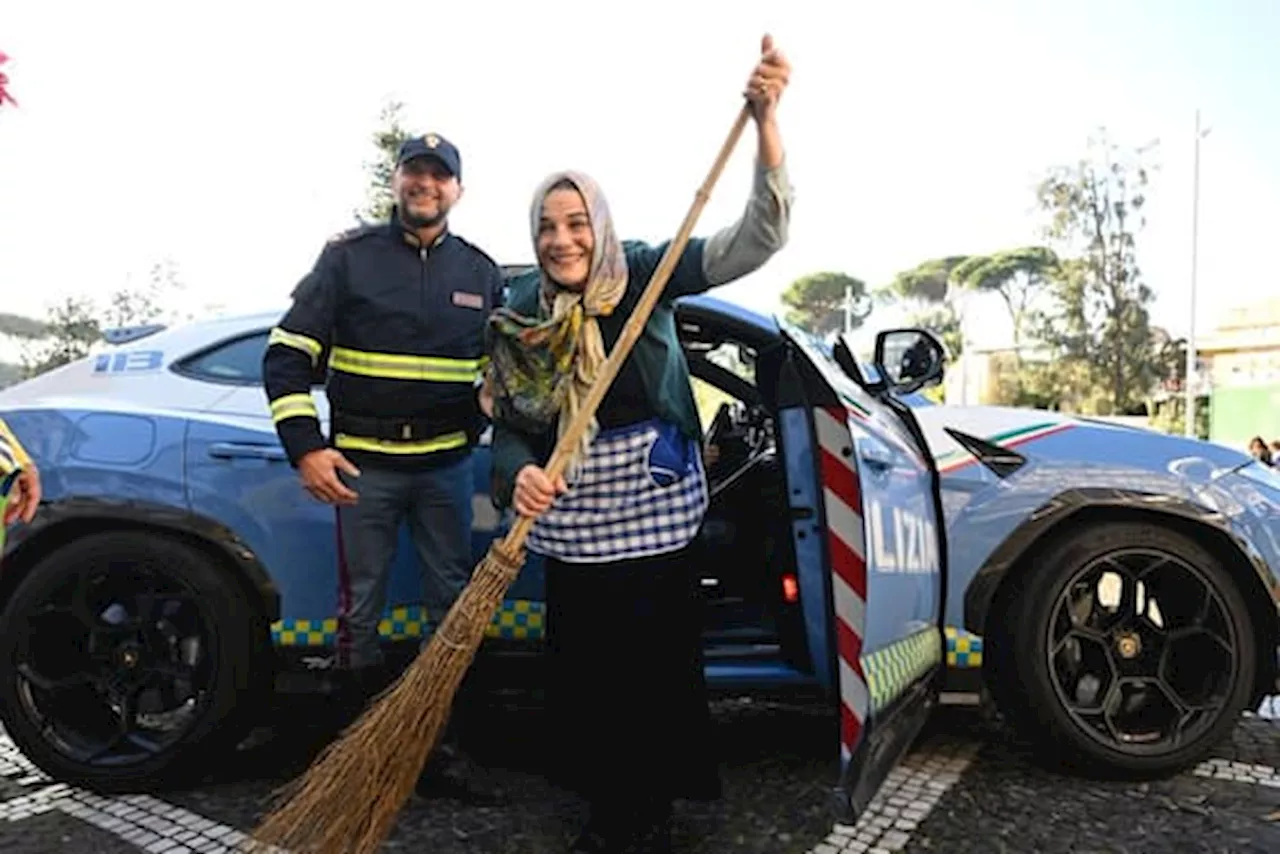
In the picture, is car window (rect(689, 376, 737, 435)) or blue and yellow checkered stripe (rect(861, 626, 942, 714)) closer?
blue and yellow checkered stripe (rect(861, 626, 942, 714))

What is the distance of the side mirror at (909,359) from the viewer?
3.27 metres

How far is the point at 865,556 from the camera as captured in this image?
7.53 ft

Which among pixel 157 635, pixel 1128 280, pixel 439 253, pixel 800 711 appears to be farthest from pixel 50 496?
pixel 1128 280

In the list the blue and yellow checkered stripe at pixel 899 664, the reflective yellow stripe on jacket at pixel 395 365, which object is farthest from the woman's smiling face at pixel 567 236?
the blue and yellow checkered stripe at pixel 899 664

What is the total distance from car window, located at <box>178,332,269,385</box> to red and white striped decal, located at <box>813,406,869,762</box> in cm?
177

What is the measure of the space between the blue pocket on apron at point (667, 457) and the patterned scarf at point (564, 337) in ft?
0.51

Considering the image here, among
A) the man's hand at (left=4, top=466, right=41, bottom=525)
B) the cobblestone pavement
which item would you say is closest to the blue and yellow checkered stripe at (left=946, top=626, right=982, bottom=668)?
the cobblestone pavement

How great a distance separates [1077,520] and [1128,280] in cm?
2827

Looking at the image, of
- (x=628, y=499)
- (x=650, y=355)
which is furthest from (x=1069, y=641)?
(x=650, y=355)

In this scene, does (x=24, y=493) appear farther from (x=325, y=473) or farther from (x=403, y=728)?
(x=403, y=728)

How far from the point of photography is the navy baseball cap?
271cm

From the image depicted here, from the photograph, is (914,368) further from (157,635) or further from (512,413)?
(157,635)

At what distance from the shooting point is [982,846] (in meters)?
2.62

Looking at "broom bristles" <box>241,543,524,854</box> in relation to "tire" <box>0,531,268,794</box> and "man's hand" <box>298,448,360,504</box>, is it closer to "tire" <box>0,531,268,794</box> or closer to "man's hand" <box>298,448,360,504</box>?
"man's hand" <box>298,448,360,504</box>
